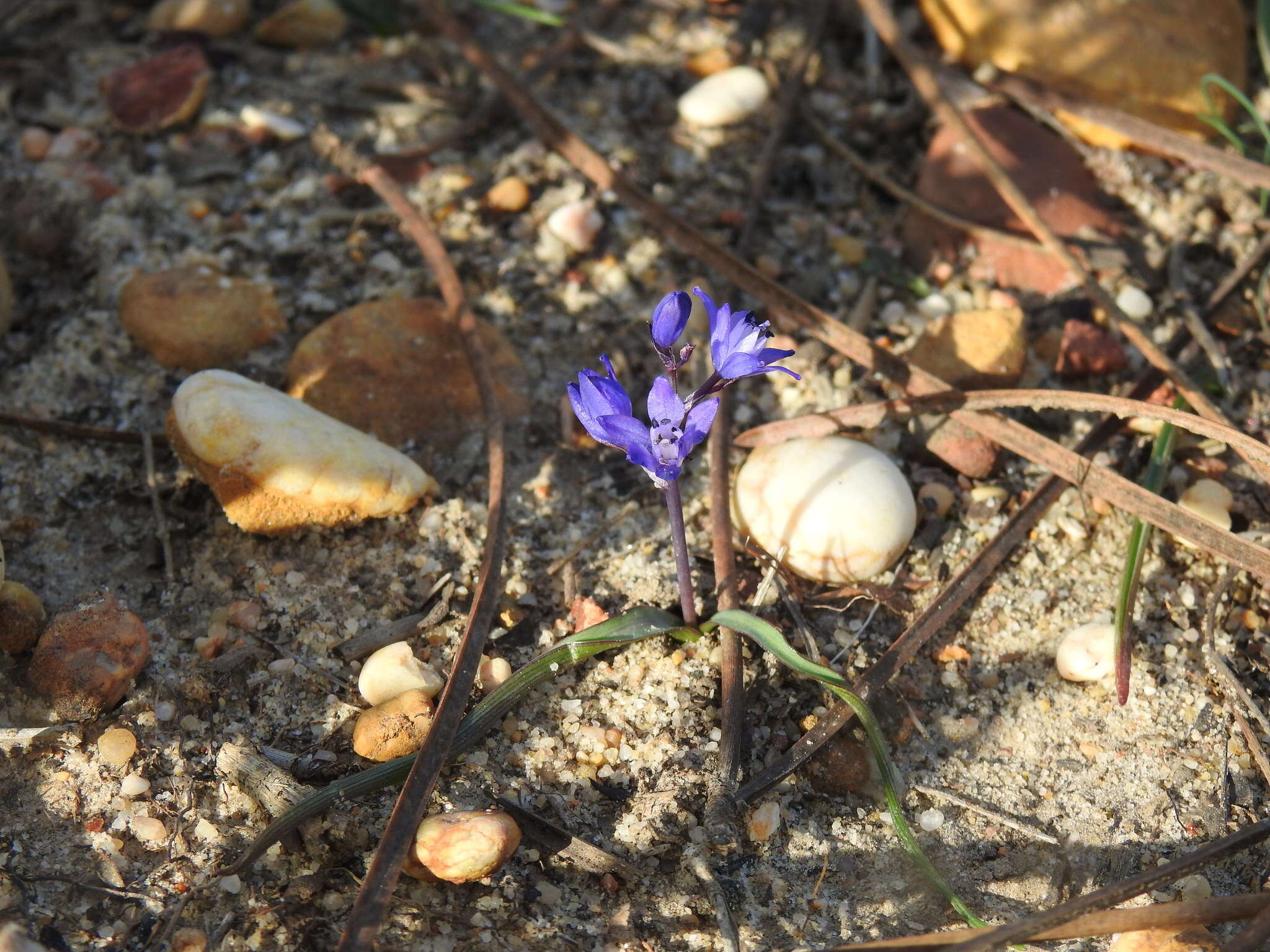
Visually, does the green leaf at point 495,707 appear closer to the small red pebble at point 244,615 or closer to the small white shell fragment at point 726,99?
the small red pebble at point 244,615

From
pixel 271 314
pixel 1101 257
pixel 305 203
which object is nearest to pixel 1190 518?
pixel 1101 257

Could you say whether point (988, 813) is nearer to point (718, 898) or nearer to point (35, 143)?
point (718, 898)

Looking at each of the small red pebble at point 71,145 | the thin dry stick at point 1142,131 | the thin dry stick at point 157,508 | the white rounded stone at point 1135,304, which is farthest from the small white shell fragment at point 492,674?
the thin dry stick at point 1142,131

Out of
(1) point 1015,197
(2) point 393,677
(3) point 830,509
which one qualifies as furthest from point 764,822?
(1) point 1015,197

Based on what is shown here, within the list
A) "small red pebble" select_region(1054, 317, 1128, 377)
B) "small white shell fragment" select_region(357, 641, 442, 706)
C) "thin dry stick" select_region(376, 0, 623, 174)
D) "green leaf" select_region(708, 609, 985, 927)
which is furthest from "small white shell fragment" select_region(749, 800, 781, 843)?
"thin dry stick" select_region(376, 0, 623, 174)

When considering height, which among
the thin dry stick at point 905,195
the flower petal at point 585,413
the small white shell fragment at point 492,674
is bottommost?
the small white shell fragment at point 492,674

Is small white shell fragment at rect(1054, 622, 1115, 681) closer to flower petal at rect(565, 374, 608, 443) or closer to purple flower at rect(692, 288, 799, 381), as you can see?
purple flower at rect(692, 288, 799, 381)
